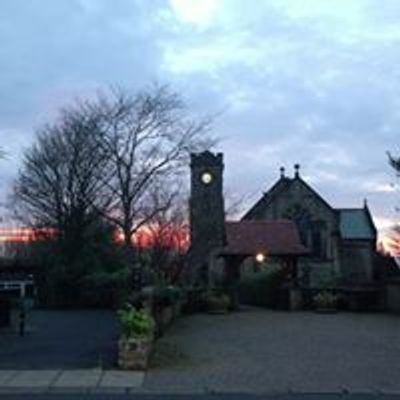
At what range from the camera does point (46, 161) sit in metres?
53.6

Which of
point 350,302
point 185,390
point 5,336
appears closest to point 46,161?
point 350,302

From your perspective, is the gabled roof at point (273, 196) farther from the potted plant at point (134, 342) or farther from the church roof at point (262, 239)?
the potted plant at point (134, 342)

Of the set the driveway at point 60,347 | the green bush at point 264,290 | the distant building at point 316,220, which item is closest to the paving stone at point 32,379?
the driveway at point 60,347

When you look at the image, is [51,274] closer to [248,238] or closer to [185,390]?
[248,238]

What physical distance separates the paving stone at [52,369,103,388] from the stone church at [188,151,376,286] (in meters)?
32.6

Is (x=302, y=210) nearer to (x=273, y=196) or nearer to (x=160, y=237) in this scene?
(x=273, y=196)

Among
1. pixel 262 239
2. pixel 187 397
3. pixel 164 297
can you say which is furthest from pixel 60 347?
pixel 262 239

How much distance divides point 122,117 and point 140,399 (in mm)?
35091

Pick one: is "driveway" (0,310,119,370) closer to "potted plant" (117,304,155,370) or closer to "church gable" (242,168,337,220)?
"potted plant" (117,304,155,370)

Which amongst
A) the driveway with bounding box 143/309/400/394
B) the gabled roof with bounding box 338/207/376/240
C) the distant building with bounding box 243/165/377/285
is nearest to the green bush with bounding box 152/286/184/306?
the driveway with bounding box 143/309/400/394

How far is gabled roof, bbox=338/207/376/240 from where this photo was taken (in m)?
81.2

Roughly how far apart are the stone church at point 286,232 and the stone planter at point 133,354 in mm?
31649

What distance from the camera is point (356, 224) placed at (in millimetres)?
83375

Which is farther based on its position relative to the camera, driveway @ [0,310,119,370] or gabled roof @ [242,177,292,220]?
gabled roof @ [242,177,292,220]
